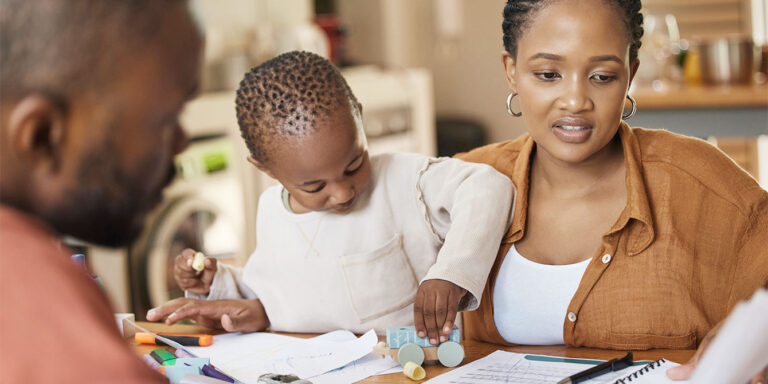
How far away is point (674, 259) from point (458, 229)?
0.33 metres

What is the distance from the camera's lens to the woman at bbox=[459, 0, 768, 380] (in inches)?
48.7

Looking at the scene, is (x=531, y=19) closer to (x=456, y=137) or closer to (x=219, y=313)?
(x=219, y=313)

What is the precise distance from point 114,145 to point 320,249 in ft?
2.59

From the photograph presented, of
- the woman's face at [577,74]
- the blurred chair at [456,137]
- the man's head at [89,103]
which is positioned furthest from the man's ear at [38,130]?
the blurred chair at [456,137]

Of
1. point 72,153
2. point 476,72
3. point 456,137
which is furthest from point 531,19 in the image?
point 476,72

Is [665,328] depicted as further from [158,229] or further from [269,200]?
[158,229]

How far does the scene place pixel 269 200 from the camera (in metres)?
1.48

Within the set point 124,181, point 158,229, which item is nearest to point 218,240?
point 158,229

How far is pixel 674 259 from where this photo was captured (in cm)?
125

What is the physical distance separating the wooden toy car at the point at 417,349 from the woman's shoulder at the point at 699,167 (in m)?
0.44

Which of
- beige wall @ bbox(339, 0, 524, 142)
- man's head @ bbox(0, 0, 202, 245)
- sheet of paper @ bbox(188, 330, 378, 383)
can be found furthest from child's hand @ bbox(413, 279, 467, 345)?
beige wall @ bbox(339, 0, 524, 142)

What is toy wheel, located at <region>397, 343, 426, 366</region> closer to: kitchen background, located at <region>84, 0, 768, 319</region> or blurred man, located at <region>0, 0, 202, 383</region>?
blurred man, located at <region>0, 0, 202, 383</region>

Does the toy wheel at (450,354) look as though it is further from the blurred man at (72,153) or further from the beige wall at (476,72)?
the beige wall at (476,72)

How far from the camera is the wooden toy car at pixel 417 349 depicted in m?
1.13
